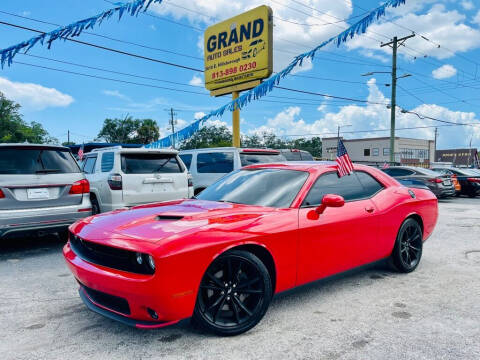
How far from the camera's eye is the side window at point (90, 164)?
24.8 ft

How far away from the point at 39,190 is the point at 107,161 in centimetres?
172

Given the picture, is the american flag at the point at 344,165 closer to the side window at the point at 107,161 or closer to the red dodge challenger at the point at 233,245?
the red dodge challenger at the point at 233,245

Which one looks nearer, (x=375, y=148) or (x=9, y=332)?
(x=9, y=332)

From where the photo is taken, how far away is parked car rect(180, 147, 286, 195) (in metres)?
8.84

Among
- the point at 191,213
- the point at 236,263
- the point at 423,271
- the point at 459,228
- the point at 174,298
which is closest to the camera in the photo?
the point at 174,298

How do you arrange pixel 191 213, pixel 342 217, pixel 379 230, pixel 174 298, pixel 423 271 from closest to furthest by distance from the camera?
pixel 174 298
pixel 191 213
pixel 342 217
pixel 379 230
pixel 423 271

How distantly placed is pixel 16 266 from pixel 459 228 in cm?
816

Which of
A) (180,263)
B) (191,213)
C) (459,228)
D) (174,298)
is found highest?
(191,213)

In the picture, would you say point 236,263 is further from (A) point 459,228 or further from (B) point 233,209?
(A) point 459,228

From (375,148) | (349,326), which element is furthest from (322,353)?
(375,148)

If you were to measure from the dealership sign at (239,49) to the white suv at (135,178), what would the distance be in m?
10.4

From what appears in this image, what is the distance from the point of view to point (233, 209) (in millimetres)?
3404

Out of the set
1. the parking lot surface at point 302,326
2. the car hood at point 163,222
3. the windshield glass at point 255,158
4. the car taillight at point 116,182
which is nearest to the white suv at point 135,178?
the car taillight at point 116,182

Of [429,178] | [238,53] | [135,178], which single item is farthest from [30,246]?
[429,178]
